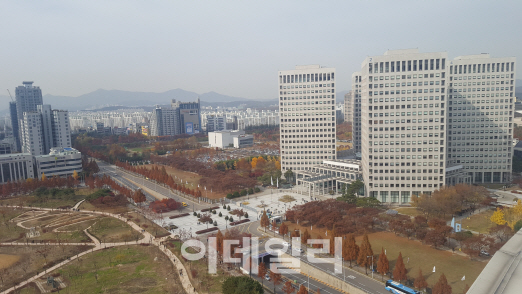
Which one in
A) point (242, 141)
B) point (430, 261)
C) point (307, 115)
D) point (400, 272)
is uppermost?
point (307, 115)

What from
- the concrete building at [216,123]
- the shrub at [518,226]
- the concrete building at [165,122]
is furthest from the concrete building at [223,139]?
the shrub at [518,226]

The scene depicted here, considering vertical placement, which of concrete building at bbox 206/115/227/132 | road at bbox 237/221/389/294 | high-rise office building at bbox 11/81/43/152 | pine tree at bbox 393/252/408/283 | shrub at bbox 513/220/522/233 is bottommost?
road at bbox 237/221/389/294

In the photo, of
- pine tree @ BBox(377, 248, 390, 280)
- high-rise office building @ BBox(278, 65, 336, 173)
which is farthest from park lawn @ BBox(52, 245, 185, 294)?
high-rise office building @ BBox(278, 65, 336, 173)

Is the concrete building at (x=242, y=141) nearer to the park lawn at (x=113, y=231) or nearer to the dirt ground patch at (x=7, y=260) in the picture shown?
the park lawn at (x=113, y=231)

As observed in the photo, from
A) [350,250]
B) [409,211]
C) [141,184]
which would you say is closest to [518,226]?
[409,211]

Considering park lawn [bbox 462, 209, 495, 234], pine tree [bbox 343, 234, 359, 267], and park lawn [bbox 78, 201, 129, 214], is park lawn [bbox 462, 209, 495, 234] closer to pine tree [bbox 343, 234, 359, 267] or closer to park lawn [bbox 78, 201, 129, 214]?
pine tree [bbox 343, 234, 359, 267]

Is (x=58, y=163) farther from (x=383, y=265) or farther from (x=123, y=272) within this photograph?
(x=383, y=265)

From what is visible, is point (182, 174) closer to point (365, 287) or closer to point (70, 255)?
point (70, 255)

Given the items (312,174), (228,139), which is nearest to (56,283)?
(312,174)
